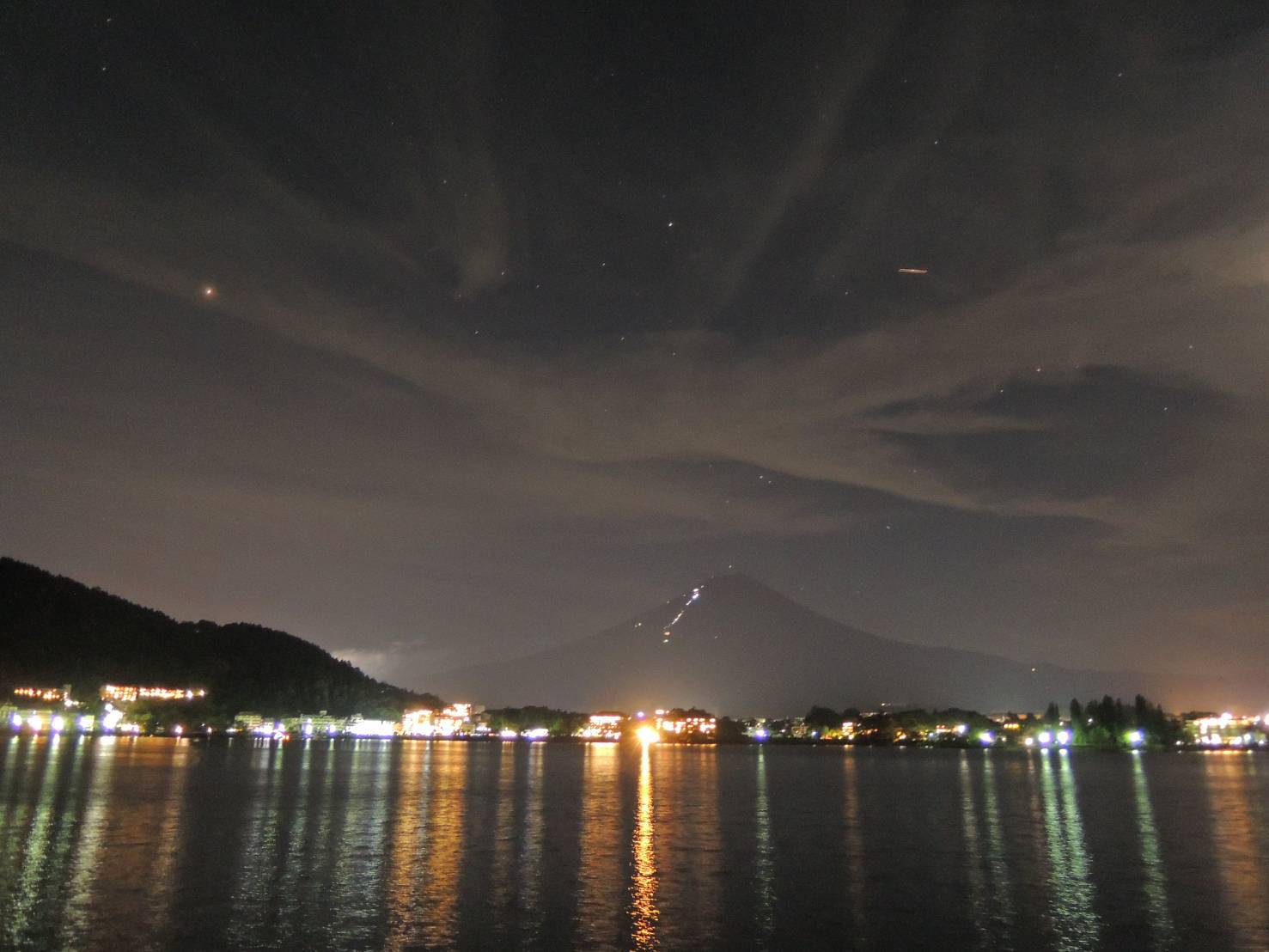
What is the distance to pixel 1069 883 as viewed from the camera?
69.8 feet

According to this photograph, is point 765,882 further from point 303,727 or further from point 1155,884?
point 303,727

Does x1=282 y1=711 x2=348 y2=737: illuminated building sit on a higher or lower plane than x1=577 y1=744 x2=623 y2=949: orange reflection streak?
higher

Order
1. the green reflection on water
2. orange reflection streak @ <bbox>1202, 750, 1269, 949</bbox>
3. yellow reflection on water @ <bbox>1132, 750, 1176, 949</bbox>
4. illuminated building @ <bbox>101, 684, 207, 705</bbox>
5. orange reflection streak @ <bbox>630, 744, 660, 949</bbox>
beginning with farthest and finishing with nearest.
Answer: illuminated building @ <bbox>101, 684, 207, 705</bbox>, orange reflection streak @ <bbox>1202, 750, 1269, 949</bbox>, yellow reflection on water @ <bbox>1132, 750, 1176, 949</bbox>, orange reflection streak @ <bbox>630, 744, 660, 949</bbox>, the green reflection on water

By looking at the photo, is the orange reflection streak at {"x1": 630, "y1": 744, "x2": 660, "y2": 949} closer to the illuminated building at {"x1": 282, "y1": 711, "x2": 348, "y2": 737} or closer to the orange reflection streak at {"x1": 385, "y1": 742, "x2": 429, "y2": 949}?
the orange reflection streak at {"x1": 385, "y1": 742, "x2": 429, "y2": 949}

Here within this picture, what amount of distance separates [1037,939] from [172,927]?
1296 cm

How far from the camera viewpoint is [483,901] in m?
17.7

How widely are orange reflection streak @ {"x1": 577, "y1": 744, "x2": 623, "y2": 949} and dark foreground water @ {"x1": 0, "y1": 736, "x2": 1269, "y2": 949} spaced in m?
0.09

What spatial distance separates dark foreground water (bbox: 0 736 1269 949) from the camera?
1562 cm

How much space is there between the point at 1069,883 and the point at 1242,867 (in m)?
6.24

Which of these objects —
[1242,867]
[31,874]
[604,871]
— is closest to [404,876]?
[604,871]

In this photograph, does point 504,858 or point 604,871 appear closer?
point 604,871

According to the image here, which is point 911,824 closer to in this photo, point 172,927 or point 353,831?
point 353,831

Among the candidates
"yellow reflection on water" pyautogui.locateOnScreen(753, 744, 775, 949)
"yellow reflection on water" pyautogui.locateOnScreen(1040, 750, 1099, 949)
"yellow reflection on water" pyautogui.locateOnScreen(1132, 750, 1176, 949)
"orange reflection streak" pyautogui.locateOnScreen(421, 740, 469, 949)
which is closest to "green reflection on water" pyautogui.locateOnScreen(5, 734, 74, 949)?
"orange reflection streak" pyautogui.locateOnScreen(421, 740, 469, 949)

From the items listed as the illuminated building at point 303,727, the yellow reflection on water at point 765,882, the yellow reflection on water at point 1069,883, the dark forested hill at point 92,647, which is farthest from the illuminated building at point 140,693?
the yellow reflection on water at point 1069,883
